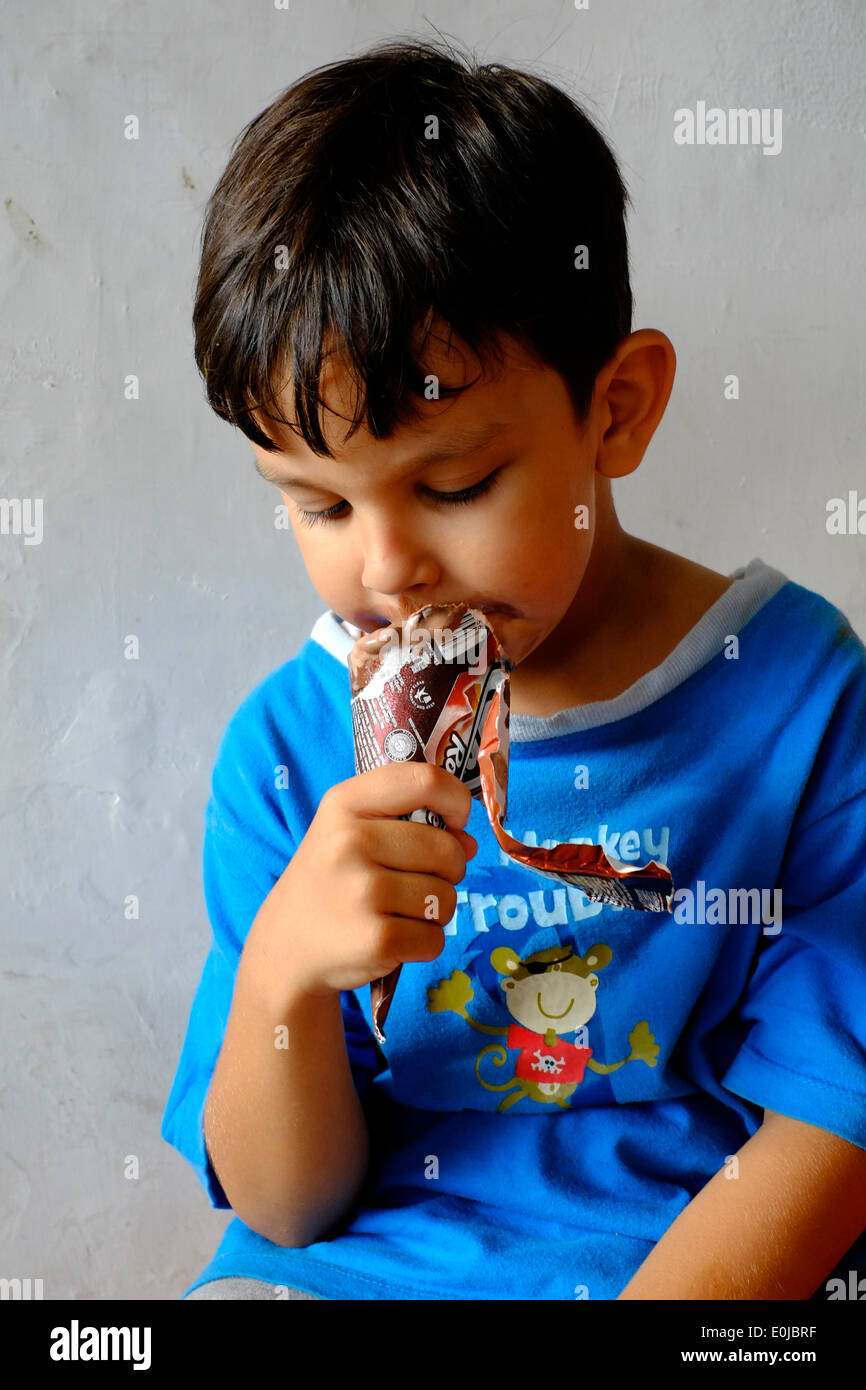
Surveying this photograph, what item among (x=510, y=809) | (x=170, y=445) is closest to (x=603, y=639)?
(x=510, y=809)

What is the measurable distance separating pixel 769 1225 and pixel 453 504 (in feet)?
1.43

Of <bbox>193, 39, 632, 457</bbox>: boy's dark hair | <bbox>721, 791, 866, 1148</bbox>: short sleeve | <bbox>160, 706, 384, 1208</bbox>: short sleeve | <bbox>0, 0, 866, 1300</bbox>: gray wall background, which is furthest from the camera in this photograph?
<bbox>0, 0, 866, 1300</bbox>: gray wall background

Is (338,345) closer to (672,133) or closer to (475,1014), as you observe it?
(475,1014)

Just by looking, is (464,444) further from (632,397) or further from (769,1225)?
(769,1225)

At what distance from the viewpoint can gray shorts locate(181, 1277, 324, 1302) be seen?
0.83 meters

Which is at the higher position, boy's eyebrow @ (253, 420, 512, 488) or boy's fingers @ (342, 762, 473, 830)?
boy's eyebrow @ (253, 420, 512, 488)

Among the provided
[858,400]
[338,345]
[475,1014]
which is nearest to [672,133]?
[858,400]

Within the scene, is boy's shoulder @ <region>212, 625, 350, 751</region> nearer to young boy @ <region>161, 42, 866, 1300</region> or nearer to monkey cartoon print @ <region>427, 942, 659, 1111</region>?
young boy @ <region>161, 42, 866, 1300</region>

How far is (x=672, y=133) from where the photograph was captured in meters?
1.15

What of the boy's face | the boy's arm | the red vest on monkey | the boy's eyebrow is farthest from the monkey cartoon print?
the boy's eyebrow

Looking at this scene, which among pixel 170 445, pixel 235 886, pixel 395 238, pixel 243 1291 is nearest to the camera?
pixel 395 238

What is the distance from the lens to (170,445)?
1.20m

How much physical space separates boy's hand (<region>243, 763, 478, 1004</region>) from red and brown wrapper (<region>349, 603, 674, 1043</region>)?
13mm

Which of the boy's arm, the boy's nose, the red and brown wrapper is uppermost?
the boy's nose
